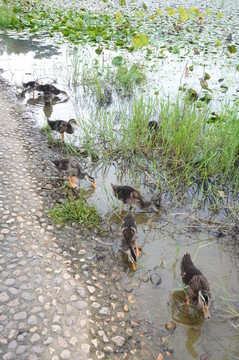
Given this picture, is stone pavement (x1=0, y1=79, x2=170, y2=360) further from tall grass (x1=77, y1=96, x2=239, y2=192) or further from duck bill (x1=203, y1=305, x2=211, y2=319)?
tall grass (x1=77, y1=96, x2=239, y2=192)

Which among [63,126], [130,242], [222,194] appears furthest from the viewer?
[63,126]

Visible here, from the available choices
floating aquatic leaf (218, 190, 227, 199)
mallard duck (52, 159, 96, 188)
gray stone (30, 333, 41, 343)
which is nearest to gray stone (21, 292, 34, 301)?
gray stone (30, 333, 41, 343)

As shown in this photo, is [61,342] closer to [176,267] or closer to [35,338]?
[35,338]

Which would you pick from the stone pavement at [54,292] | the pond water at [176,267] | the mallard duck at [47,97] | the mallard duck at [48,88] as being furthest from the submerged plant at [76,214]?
the mallard duck at [48,88]

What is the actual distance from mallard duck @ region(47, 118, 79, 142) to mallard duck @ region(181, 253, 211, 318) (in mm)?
3135

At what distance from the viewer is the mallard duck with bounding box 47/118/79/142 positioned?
524 cm

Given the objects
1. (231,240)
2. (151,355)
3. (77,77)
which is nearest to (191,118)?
(231,240)

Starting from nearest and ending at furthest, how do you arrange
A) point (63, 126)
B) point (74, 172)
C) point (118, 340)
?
point (118, 340)
point (74, 172)
point (63, 126)

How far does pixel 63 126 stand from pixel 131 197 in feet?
6.91

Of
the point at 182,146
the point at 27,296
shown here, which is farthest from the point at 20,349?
the point at 182,146

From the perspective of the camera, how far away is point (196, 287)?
2785mm

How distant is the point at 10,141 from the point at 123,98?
2.87m

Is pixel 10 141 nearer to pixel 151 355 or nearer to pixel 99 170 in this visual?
pixel 99 170

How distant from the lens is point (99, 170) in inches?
187
